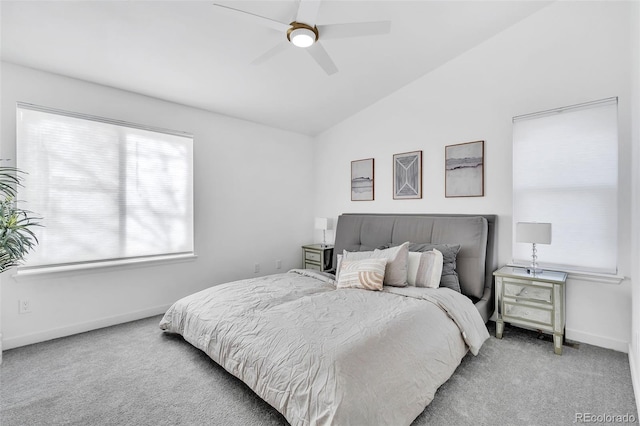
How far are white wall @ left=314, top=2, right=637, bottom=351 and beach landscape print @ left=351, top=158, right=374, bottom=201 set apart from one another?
0.09 metres

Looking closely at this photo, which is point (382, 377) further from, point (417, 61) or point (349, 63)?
point (417, 61)

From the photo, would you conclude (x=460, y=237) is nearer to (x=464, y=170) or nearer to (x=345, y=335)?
(x=464, y=170)

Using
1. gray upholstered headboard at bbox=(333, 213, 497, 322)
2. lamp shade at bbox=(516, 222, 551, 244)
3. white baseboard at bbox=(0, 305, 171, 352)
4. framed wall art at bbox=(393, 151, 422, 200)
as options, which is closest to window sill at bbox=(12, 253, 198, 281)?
white baseboard at bbox=(0, 305, 171, 352)

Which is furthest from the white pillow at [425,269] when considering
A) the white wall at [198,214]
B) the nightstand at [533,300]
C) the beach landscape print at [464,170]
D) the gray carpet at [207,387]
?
the white wall at [198,214]

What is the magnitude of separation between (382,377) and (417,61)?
3260 millimetres

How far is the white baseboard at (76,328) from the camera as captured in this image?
2568 mm

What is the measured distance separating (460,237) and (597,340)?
1.40 m

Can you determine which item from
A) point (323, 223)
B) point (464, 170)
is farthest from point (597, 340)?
point (323, 223)

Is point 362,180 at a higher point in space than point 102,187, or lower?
higher

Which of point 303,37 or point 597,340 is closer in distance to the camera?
point 303,37

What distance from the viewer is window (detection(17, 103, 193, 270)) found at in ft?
8.75

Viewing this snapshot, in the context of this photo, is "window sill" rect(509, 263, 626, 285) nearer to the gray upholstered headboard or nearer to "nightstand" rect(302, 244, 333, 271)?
the gray upholstered headboard

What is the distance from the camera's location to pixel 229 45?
2613 millimetres

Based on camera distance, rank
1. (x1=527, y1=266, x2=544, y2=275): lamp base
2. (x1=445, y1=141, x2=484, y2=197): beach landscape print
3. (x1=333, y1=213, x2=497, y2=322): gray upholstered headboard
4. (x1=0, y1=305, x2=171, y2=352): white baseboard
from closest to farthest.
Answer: (x1=0, y1=305, x2=171, y2=352): white baseboard < (x1=527, y1=266, x2=544, y2=275): lamp base < (x1=333, y1=213, x2=497, y2=322): gray upholstered headboard < (x1=445, y1=141, x2=484, y2=197): beach landscape print
